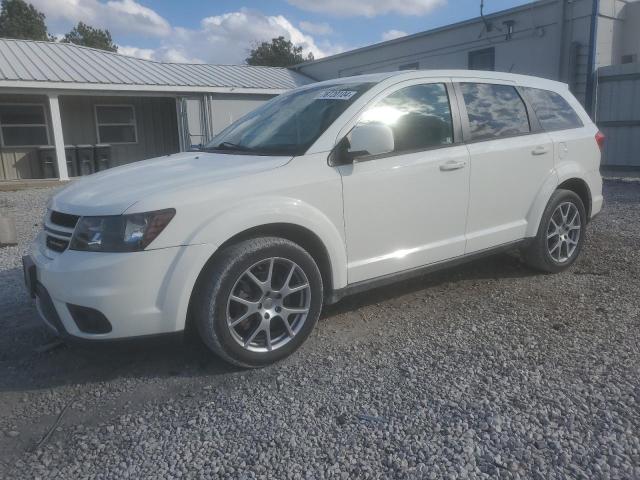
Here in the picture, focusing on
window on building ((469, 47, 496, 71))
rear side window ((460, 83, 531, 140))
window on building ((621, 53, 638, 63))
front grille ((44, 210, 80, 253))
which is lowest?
front grille ((44, 210, 80, 253))

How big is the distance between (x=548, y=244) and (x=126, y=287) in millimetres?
3677

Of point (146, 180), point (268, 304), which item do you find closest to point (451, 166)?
point (268, 304)

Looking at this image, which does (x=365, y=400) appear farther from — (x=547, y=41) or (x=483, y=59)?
(x=483, y=59)

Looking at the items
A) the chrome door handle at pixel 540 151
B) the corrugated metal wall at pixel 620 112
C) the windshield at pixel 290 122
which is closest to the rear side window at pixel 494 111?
the chrome door handle at pixel 540 151

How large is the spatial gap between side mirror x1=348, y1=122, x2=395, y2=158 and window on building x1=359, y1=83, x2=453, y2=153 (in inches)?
8.4

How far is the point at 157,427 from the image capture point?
8.47 ft

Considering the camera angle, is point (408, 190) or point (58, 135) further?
point (58, 135)

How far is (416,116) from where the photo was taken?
3766 millimetres

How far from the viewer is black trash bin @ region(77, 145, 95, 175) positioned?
16.1 metres

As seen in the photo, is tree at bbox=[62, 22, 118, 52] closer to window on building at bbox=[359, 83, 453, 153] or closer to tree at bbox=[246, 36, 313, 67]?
tree at bbox=[246, 36, 313, 67]

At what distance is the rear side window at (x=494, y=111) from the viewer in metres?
4.10

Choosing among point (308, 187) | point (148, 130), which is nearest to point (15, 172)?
point (148, 130)

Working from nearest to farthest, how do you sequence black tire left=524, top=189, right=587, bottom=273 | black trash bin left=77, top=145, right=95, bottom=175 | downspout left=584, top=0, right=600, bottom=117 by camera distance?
black tire left=524, top=189, right=587, bottom=273
downspout left=584, top=0, right=600, bottom=117
black trash bin left=77, top=145, right=95, bottom=175

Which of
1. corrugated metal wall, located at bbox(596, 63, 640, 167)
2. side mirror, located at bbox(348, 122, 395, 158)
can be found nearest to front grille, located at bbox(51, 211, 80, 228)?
side mirror, located at bbox(348, 122, 395, 158)
